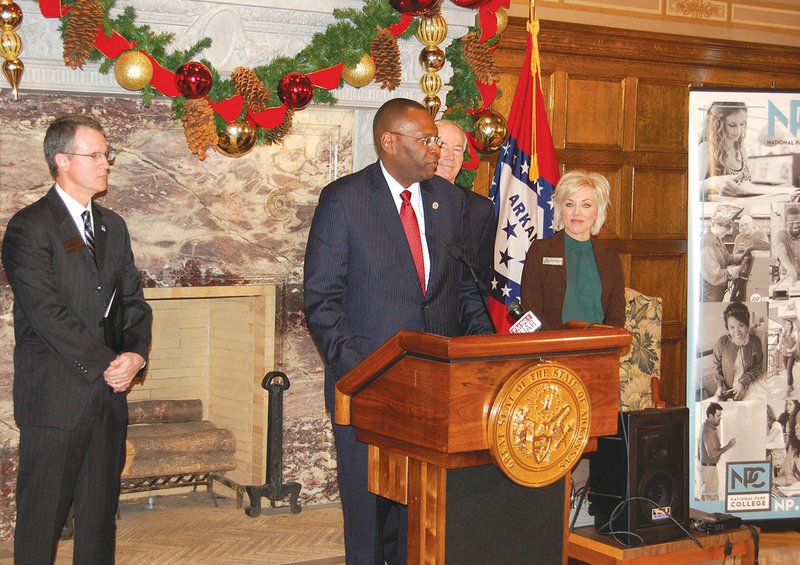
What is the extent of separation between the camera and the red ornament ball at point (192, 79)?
378 cm

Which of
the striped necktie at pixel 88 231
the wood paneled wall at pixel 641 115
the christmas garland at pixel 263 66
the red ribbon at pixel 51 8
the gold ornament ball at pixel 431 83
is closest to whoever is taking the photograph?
the striped necktie at pixel 88 231

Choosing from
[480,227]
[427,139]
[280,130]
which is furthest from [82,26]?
[480,227]

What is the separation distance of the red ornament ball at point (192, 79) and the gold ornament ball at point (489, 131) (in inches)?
49.8

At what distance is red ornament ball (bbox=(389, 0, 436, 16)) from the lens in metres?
3.99

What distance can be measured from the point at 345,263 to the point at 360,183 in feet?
0.81

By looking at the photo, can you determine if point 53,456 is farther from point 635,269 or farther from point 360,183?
point 635,269

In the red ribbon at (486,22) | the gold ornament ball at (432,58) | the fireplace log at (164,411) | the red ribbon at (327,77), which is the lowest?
the fireplace log at (164,411)

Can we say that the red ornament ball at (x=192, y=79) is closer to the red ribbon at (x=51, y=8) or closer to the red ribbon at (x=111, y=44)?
the red ribbon at (x=111, y=44)

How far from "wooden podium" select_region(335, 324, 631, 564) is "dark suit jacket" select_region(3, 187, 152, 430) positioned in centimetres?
93

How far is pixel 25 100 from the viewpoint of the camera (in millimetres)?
3914

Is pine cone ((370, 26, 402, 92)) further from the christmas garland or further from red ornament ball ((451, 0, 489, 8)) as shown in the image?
red ornament ball ((451, 0, 489, 8))

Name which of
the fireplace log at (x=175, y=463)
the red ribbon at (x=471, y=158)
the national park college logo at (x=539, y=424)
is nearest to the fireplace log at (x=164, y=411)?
the fireplace log at (x=175, y=463)

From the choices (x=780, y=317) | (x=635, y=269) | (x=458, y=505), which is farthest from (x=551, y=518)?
(x=635, y=269)

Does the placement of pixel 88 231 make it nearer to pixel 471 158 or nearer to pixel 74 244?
pixel 74 244
